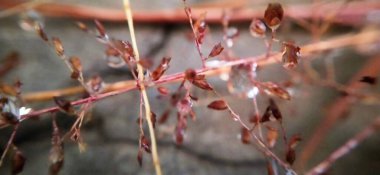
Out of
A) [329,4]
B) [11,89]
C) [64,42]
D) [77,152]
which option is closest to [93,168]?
[77,152]

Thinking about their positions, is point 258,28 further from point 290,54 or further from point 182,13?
point 182,13

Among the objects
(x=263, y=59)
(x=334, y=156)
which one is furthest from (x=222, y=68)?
(x=334, y=156)

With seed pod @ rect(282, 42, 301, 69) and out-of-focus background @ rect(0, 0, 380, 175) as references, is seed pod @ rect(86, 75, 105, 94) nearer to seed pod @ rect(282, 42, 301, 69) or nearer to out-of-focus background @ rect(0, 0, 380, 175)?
out-of-focus background @ rect(0, 0, 380, 175)

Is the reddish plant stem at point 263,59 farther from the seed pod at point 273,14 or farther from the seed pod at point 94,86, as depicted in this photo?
the seed pod at point 273,14

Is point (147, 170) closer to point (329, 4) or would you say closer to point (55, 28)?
point (55, 28)

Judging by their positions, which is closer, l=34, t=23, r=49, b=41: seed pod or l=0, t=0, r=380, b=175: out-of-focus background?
l=34, t=23, r=49, b=41: seed pod

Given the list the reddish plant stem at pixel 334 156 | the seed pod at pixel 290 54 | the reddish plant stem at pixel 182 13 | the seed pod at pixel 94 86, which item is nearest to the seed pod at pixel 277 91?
the seed pod at pixel 290 54

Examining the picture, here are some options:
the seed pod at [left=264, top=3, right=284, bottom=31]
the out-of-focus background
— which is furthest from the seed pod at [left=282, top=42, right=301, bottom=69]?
the out-of-focus background
